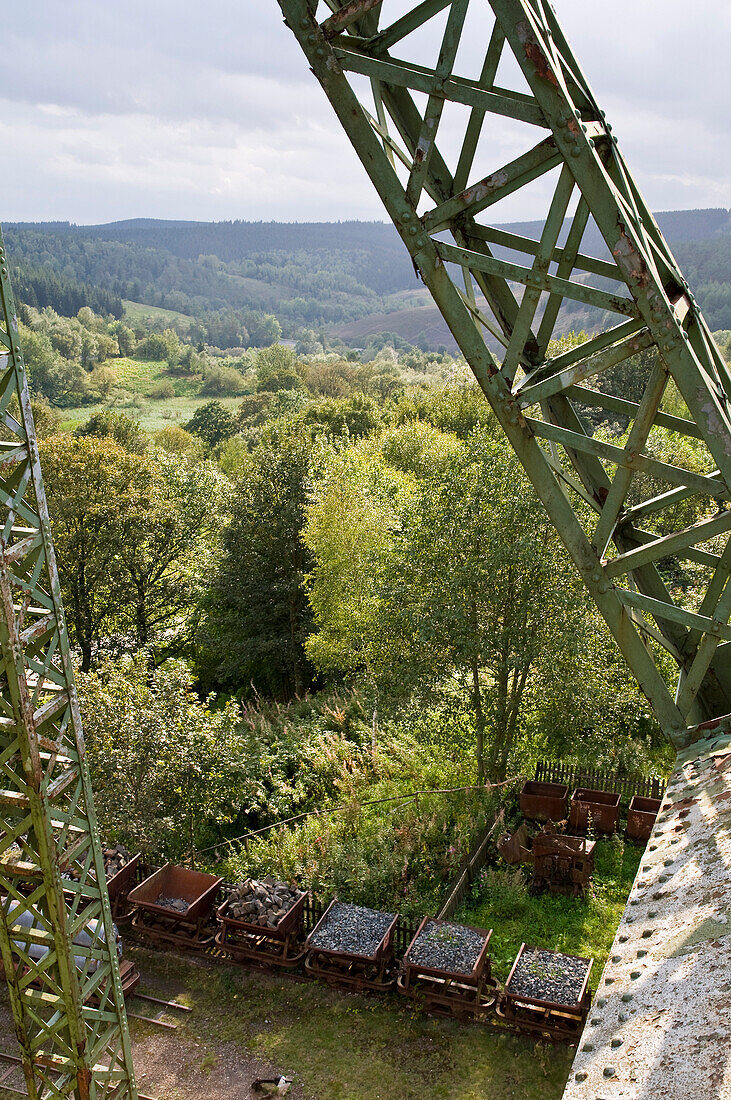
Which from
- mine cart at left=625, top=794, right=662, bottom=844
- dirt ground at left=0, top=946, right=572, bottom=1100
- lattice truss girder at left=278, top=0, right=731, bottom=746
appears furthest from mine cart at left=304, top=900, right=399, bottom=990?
lattice truss girder at left=278, top=0, right=731, bottom=746

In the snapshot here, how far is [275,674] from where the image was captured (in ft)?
89.4

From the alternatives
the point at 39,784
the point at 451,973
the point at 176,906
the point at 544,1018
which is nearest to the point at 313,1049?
the point at 451,973

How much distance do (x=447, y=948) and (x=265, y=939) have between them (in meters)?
2.91

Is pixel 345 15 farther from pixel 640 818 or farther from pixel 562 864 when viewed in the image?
pixel 640 818

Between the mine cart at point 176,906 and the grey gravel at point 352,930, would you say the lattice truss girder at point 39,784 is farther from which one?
the mine cart at point 176,906

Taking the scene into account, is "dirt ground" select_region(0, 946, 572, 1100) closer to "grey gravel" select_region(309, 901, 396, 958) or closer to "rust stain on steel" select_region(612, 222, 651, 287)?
"grey gravel" select_region(309, 901, 396, 958)

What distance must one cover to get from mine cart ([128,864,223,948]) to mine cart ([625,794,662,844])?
709 cm

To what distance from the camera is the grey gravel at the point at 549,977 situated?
10.3 metres

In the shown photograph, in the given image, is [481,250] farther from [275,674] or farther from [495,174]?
[275,674]

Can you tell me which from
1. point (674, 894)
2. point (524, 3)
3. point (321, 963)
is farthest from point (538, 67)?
point (321, 963)

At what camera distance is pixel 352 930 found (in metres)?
11.8

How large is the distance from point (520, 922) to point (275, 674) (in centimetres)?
1582

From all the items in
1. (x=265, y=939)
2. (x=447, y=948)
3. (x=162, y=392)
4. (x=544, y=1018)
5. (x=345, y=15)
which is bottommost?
(x=544, y=1018)

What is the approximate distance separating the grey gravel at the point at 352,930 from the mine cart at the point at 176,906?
197 cm
